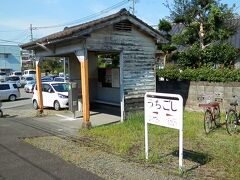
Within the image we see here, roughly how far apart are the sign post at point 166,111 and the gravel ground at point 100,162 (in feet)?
1.68

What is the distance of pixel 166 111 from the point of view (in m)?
6.29

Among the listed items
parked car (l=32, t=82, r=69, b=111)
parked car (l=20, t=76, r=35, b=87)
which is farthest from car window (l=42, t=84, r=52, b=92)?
parked car (l=20, t=76, r=35, b=87)

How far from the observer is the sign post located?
19.6 feet

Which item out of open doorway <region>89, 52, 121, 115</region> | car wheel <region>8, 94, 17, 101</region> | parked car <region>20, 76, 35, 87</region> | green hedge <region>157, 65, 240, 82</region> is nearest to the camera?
green hedge <region>157, 65, 240, 82</region>

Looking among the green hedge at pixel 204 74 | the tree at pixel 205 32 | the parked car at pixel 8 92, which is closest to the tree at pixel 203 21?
the tree at pixel 205 32

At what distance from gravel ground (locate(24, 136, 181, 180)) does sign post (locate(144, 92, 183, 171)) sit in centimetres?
51

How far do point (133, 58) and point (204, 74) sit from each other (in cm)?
305

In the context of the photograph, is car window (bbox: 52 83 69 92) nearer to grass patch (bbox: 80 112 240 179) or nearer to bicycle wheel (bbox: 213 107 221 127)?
grass patch (bbox: 80 112 240 179)

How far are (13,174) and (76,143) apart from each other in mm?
2770

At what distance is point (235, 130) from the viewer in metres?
9.68

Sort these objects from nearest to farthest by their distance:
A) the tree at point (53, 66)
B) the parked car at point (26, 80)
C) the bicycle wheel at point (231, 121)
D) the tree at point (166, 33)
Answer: the bicycle wheel at point (231, 121) → the tree at point (166, 33) → the parked car at point (26, 80) → the tree at point (53, 66)

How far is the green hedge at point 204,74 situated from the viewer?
1242 cm

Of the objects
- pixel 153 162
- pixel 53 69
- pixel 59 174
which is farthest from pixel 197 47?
pixel 53 69

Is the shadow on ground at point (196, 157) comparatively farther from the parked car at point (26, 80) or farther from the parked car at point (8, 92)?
the parked car at point (26, 80)
